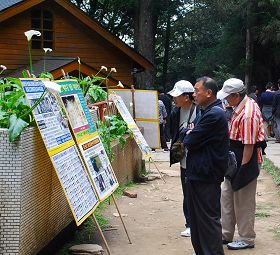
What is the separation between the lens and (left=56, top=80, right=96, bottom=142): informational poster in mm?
5242

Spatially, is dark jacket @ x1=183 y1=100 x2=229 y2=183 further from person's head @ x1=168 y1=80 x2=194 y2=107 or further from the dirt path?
the dirt path

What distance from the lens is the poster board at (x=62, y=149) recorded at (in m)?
4.56

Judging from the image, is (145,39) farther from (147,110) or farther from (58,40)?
(147,110)

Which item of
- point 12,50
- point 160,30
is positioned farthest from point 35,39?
point 160,30

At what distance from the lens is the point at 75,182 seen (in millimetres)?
4863

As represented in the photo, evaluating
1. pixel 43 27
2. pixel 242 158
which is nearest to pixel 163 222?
pixel 242 158

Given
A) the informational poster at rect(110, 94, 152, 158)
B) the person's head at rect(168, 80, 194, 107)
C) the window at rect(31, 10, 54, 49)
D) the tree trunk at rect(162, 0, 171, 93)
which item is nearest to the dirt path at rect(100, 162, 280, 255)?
the informational poster at rect(110, 94, 152, 158)

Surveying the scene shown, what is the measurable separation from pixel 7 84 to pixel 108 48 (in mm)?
14856

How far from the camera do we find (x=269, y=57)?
86.4 feet

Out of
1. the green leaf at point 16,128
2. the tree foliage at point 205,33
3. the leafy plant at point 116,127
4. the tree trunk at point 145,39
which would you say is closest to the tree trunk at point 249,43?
the tree foliage at point 205,33

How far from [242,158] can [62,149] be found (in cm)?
205

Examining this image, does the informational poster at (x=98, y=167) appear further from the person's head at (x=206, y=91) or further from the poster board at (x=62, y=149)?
the person's head at (x=206, y=91)

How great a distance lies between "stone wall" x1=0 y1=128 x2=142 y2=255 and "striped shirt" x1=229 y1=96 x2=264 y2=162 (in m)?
2.00

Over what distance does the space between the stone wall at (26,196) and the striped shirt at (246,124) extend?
6.57 ft
